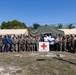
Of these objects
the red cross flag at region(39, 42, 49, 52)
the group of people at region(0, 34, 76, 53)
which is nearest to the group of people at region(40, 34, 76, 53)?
the group of people at region(0, 34, 76, 53)

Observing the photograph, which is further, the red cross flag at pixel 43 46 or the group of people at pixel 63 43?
the group of people at pixel 63 43

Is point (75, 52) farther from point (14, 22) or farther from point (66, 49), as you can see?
point (14, 22)

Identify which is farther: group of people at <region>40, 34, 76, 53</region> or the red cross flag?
group of people at <region>40, 34, 76, 53</region>

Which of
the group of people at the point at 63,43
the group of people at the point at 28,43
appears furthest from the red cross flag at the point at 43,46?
the group of people at the point at 63,43

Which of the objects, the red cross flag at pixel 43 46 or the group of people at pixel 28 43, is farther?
the group of people at pixel 28 43

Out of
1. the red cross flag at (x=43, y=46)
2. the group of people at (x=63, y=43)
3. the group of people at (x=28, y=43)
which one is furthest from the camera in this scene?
the group of people at (x=28, y=43)

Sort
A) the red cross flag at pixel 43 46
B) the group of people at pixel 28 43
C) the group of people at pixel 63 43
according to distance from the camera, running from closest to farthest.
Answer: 1. the red cross flag at pixel 43 46
2. the group of people at pixel 63 43
3. the group of people at pixel 28 43

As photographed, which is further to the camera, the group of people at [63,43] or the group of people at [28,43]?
the group of people at [28,43]

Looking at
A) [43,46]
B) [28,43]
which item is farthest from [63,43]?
[28,43]

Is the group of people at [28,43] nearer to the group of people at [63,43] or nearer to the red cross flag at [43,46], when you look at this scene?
the group of people at [63,43]

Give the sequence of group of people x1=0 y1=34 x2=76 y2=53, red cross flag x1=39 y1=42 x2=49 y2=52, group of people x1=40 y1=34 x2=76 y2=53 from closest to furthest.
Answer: red cross flag x1=39 y1=42 x2=49 y2=52
group of people x1=40 y1=34 x2=76 y2=53
group of people x1=0 y1=34 x2=76 y2=53

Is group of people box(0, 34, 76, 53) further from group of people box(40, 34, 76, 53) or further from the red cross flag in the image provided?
the red cross flag

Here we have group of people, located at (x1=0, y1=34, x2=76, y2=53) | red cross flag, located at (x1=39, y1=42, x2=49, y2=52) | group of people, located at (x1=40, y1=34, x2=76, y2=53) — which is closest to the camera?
red cross flag, located at (x1=39, y1=42, x2=49, y2=52)

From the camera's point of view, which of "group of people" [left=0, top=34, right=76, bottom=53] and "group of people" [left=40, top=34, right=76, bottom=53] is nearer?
"group of people" [left=40, top=34, right=76, bottom=53]
